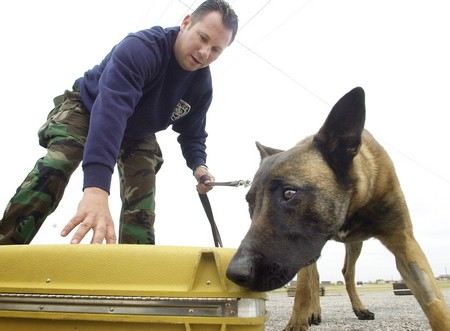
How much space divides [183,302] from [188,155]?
2620 mm

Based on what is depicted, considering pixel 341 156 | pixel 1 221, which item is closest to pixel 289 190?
pixel 341 156

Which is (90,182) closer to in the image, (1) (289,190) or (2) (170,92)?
(1) (289,190)

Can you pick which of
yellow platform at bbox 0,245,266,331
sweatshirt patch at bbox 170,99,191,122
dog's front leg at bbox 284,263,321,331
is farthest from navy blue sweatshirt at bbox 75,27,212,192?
dog's front leg at bbox 284,263,321,331

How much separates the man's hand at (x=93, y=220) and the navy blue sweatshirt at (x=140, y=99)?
93 mm

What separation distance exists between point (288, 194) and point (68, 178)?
4.65 feet

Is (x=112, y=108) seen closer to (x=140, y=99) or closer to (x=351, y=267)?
(x=140, y=99)

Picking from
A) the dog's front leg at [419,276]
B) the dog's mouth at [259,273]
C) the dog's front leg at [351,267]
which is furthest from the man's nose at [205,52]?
the dog's front leg at [351,267]

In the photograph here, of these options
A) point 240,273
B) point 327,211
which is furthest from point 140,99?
point 240,273

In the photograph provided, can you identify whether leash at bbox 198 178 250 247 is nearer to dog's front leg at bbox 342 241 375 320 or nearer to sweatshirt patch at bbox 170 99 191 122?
sweatshirt patch at bbox 170 99 191 122

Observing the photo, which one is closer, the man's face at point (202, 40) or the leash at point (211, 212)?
the man's face at point (202, 40)

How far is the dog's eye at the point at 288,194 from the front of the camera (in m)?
2.48

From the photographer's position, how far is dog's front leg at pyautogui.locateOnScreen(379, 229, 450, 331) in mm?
2807

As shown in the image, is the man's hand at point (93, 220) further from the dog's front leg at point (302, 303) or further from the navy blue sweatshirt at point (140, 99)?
the dog's front leg at point (302, 303)

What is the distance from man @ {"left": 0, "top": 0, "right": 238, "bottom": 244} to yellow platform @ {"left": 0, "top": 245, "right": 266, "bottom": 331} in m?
0.18
